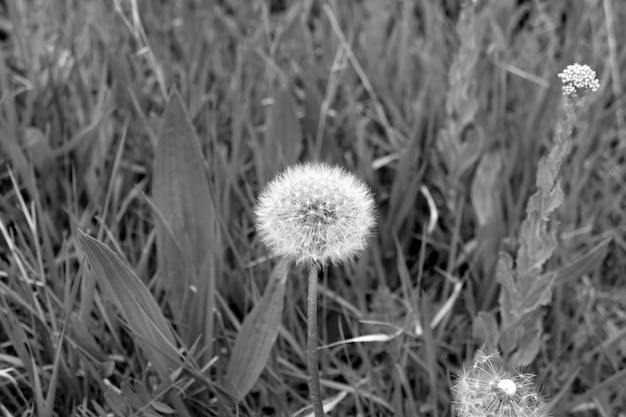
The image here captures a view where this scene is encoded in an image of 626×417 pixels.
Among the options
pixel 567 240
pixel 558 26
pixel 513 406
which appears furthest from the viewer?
pixel 558 26

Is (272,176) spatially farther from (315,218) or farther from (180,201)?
(315,218)

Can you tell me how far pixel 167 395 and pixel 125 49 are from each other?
1800mm

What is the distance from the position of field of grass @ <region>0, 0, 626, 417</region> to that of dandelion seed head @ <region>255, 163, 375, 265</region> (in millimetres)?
281

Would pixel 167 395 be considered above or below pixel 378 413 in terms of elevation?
above

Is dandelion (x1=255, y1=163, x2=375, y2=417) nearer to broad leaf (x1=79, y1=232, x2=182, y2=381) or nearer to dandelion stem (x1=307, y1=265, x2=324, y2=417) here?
dandelion stem (x1=307, y1=265, x2=324, y2=417)

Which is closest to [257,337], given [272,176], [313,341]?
[313,341]

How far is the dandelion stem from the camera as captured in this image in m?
1.89

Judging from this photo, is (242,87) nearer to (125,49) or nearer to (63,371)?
(125,49)

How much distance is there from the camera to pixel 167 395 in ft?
7.19

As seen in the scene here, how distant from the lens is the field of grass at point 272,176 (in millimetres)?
2254

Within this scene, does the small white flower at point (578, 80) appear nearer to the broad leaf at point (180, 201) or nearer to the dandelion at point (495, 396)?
the dandelion at point (495, 396)

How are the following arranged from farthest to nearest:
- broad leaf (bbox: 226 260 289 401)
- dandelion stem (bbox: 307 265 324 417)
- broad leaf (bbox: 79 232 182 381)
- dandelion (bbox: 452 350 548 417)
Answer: broad leaf (bbox: 226 260 289 401) < broad leaf (bbox: 79 232 182 381) < dandelion stem (bbox: 307 265 324 417) < dandelion (bbox: 452 350 548 417)

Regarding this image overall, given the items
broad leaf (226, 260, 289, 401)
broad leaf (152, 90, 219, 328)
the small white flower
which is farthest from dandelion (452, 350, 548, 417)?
broad leaf (152, 90, 219, 328)

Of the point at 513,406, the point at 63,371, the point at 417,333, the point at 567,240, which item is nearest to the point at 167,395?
the point at 63,371
